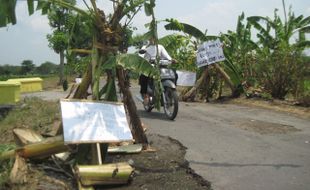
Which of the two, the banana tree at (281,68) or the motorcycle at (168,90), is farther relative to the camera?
the banana tree at (281,68)

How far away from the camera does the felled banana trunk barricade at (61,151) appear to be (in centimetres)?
484

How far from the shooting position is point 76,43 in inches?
279

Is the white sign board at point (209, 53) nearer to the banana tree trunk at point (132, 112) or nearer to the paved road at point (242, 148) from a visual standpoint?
the paved road at point (242, 148)

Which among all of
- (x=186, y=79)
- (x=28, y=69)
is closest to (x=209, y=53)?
(x=186, y=79)

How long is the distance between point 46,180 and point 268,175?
8.71 ft

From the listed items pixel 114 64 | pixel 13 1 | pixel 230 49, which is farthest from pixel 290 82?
pixel 13 1

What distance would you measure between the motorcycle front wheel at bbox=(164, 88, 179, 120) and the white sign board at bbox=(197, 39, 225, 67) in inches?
168

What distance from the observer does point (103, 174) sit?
4895 mm

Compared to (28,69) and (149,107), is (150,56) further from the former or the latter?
(28,69)

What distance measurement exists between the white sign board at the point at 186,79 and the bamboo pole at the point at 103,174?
9.18m

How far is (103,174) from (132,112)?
161 cm

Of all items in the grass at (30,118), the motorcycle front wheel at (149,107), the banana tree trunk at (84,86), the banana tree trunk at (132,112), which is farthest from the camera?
the motorcycle front wheel at (149,107)

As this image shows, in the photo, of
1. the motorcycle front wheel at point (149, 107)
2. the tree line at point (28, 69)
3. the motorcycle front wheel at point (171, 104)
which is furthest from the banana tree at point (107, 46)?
the tree line at point (28, 69)

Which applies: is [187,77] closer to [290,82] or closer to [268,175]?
[290,82]
